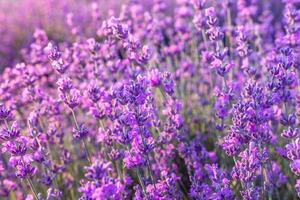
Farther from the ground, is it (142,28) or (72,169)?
(142,28)

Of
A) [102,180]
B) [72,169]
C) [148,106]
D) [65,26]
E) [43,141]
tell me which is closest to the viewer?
[102,180]

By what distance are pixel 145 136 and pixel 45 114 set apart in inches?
55.2

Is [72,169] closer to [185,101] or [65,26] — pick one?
[185,101]

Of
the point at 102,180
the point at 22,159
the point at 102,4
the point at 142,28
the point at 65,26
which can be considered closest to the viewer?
the point at 102,180

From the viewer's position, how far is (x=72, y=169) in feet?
14.3

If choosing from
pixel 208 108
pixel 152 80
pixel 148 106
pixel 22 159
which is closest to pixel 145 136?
pixel 148 106

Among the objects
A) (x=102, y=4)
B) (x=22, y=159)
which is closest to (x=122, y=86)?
(x=22, y=159)

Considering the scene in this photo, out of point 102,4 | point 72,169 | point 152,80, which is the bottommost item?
point 72,169

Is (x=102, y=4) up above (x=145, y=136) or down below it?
above

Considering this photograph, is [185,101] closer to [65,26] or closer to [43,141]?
[43,141]

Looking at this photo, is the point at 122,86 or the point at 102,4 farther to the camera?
the point at 102,4

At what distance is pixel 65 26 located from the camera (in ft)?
32.6

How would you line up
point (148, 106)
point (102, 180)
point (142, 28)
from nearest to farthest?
point (102, 180), point (148, 106), point (142, 28)

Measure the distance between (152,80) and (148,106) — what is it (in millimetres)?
210
